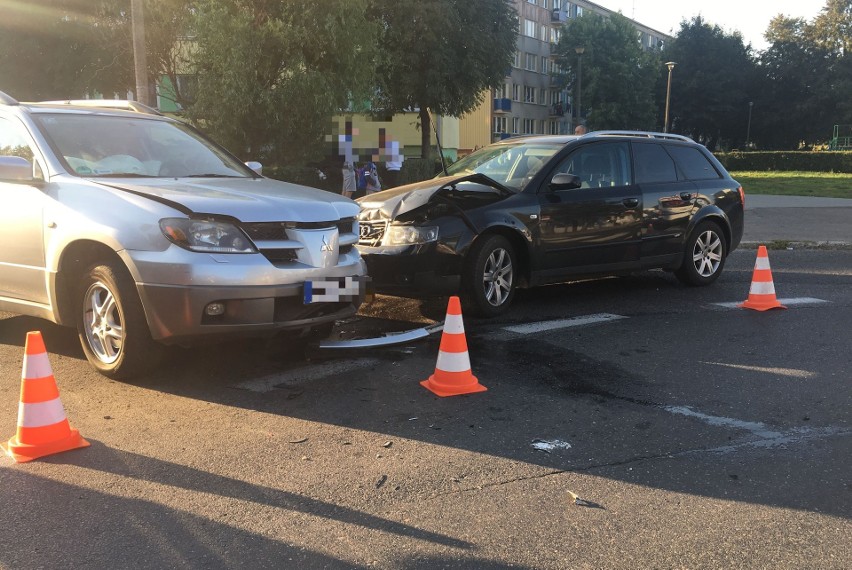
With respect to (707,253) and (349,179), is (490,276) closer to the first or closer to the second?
(707,253)

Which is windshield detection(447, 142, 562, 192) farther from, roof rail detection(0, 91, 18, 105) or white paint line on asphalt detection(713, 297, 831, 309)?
roof rail detection(0, 91, 18, 105)

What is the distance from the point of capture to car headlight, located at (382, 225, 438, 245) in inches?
260

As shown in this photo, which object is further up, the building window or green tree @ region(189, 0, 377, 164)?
the building window

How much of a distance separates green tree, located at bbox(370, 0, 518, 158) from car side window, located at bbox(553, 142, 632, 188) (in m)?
21.7

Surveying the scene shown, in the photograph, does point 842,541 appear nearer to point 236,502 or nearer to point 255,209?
point 236,502

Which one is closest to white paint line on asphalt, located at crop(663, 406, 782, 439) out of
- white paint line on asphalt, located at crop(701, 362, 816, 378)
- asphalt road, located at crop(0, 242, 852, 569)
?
asphalt road, located at crop(0, 242, 852, 569)

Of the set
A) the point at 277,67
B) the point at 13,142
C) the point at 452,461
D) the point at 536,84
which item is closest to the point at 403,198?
the point at 13,142

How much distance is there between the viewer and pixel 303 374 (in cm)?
515

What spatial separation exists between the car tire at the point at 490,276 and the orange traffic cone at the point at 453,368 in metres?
1.86

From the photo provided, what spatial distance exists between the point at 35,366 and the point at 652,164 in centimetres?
667

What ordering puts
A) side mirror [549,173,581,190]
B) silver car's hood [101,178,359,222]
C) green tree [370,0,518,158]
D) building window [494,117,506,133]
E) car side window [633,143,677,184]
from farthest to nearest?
1. building window [494,117,506,133]
2. green tree [370,0,518,158]
3. car side window [633,143,677,184]
4. side mirror [549,173,581,190]
5. silver car's hood [101,178,359,222]

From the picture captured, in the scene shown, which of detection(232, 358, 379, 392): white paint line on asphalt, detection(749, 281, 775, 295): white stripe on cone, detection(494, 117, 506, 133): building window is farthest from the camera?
detection(494, 117, 506, 133): building window

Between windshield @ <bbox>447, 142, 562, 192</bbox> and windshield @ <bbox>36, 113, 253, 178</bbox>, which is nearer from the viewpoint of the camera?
windshield @ <bbox>36, 113, 253, 178</bbox>

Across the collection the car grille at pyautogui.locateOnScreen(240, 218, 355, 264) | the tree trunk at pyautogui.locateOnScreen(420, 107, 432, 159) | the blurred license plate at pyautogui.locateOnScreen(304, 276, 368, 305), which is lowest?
the blurred license plate at pyautogui.locateOnScreen(304, 276, 368, 305)
